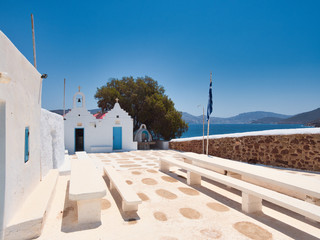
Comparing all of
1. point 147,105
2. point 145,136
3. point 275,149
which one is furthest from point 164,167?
point 147,105

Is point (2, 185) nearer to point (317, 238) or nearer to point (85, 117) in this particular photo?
point (317, 238)

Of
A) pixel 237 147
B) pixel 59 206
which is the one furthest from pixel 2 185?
pixel 237 147

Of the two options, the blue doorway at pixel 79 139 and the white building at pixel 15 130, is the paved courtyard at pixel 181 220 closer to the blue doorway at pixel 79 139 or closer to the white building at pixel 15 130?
the white building at pixel 15 130

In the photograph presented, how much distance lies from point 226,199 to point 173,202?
1.34 meters

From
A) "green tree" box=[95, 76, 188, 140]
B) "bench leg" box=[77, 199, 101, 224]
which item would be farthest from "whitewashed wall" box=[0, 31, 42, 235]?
"green tree" box=[95, 76, 188, 140]

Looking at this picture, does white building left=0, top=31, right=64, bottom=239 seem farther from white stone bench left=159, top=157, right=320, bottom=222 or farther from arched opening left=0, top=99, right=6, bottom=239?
white stone bench left=159, top=157, right=320, bottom=222

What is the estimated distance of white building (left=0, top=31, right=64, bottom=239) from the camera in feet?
8.41

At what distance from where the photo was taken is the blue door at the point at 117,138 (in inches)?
597

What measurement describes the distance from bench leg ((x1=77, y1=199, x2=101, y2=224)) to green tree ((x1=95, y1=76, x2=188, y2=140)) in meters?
16.7

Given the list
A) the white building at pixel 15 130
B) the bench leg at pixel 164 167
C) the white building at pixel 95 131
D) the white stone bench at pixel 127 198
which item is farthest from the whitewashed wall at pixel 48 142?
the white building at pixel 95 131

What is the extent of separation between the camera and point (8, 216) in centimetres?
271

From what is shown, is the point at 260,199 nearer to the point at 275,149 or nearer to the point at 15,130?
the point at 15,130

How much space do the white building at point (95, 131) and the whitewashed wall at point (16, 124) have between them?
1034 cm

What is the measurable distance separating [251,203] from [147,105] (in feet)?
56.4
